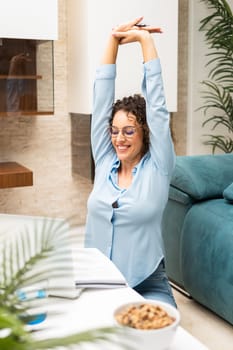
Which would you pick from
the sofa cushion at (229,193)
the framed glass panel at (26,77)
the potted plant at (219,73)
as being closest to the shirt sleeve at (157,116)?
the sofa cushion at (229,193)

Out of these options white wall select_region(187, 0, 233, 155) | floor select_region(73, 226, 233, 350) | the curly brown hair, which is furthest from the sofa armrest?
white wall select_region(187, 0, 233, 155)

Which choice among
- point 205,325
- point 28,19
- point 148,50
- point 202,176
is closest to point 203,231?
point 202,176

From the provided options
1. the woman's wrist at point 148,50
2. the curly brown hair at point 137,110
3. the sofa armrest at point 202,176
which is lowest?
the sofa armrest at point 202,176

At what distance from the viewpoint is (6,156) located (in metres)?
3.69

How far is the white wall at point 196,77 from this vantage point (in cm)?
402

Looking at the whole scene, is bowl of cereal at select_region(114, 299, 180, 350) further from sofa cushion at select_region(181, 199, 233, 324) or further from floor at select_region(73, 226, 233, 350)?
sofa cushion at select_region(181, 199, 233, 324)

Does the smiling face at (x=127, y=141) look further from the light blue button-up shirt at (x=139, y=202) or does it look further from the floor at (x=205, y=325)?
the floor at (x=205, y=325)

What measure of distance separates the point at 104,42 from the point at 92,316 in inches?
103

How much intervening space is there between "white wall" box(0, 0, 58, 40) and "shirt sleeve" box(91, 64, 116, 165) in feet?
5.01

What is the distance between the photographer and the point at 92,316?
3.62ft

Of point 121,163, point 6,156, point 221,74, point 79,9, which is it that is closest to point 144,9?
point 79,9

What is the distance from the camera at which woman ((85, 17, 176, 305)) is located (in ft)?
5.68

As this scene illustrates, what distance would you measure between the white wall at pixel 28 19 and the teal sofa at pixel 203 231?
128 cm

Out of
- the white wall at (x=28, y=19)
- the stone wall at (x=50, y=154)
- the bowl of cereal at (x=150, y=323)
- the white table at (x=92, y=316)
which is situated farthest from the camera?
the stone wall at (x=50, y=154)
